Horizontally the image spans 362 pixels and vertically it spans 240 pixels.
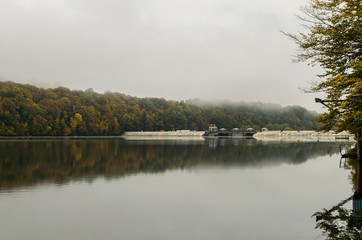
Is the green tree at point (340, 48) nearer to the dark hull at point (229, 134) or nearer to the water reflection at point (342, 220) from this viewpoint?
the water reflection at point (342, 220)

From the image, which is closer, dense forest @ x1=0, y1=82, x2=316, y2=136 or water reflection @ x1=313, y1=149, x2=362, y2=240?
water reflection @ x1=313, y1=149, x2=362, y2=240

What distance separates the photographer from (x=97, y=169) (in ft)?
74.9

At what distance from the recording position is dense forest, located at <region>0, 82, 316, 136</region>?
115 metres

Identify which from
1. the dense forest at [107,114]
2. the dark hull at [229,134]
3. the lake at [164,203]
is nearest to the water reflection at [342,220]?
the lake at [164,203]

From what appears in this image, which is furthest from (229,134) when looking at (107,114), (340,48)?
(340,48)

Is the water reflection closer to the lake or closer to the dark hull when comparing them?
the lake

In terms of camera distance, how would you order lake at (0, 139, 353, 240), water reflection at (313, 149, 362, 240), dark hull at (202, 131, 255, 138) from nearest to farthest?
water reflection at (313, 149, 362, 240)
lake at (0, 139, 353, 240)
dark hull at (202, 131, 255, 138)

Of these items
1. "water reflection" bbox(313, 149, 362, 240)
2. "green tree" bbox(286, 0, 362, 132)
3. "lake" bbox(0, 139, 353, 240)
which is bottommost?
"lake" bbox(0, 139, 353, 240)

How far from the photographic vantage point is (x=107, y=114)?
139 meters

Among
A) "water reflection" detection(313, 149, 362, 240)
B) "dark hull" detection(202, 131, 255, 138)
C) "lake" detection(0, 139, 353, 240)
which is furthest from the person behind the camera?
"dark hull" detection(202, 131, 255, 138)

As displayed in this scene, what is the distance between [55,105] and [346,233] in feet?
410

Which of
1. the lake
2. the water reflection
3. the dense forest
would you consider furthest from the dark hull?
the water reflection

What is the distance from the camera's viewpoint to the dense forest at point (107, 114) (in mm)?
114625

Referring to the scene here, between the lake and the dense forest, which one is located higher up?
the dense forest
